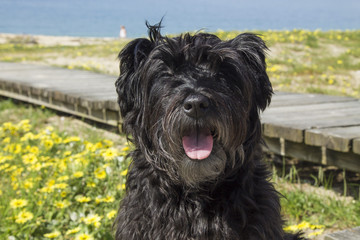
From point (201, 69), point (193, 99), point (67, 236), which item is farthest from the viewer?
point (67, 236)

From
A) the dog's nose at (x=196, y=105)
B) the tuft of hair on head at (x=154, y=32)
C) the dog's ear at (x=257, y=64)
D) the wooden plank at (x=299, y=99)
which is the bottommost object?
the wooden plank at (x=299, y=99)

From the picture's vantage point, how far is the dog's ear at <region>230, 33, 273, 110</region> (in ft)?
8.43

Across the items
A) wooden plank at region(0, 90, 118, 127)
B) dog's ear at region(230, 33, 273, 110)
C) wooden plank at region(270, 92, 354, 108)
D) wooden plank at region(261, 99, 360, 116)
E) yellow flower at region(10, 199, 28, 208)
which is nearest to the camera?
dog's ear at region(230, 33, 273, 110)

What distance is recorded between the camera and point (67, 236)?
343 cm

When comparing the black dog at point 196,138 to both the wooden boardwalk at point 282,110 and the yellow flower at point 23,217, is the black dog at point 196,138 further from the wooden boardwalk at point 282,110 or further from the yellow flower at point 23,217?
the wooden boardwalk at point 282,110

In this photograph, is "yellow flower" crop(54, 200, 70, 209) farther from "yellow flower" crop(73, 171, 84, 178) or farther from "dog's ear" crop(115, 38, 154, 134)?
"dog's ear" crop(115, 38, 154, 134)

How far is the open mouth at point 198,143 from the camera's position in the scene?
7.86 feet

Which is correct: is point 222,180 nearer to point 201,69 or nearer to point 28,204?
point 201,69

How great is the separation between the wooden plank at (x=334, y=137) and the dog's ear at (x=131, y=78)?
1788mm

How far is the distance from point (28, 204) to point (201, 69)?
Answer: 6.21ft

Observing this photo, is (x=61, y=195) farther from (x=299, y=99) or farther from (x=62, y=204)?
(x=299, y=99)

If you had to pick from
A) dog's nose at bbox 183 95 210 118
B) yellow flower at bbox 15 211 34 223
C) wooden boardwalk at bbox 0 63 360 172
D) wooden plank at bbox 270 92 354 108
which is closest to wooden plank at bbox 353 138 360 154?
wooden boardwalk at bbox 0 63 360 172

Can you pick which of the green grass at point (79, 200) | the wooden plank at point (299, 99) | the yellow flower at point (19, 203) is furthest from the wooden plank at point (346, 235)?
the wooden plank at point (299, 99)

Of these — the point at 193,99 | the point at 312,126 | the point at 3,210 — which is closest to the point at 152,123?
the point at 193,99
